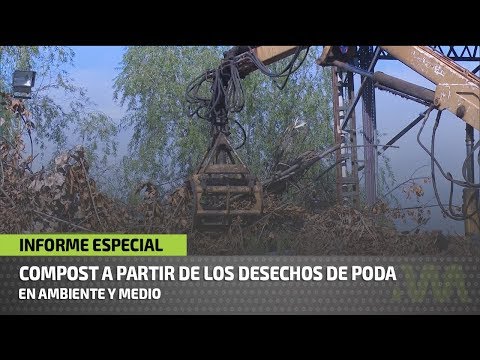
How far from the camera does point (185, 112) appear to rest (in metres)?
6.91

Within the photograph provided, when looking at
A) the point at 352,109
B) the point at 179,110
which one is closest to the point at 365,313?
the point at 352,109

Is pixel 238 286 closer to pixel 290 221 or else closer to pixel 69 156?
pixel 290 221

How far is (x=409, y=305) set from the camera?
239 inches

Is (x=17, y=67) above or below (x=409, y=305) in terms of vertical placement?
above

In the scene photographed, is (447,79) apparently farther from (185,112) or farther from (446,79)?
(185,112)

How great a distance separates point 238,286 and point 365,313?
0.97 metres

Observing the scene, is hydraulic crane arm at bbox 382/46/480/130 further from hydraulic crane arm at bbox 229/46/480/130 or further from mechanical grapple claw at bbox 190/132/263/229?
mechanical grapple claw at bbox 190/132/263/229

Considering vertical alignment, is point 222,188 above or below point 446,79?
below

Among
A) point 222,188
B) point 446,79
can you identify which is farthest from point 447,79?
point 222,188

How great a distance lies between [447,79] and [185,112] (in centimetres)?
219

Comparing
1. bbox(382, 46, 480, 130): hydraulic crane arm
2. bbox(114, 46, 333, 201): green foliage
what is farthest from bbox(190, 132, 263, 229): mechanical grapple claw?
bbox(382, 46, 480, 130): hydraulic crane arm

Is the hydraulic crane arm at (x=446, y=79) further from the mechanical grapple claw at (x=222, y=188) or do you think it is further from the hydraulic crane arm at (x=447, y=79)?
the mechanical grapple claw at (x=222, y=188)

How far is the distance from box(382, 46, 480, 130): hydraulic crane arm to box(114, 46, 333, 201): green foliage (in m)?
0.85

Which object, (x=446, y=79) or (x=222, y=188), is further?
(x=222, y=188)
